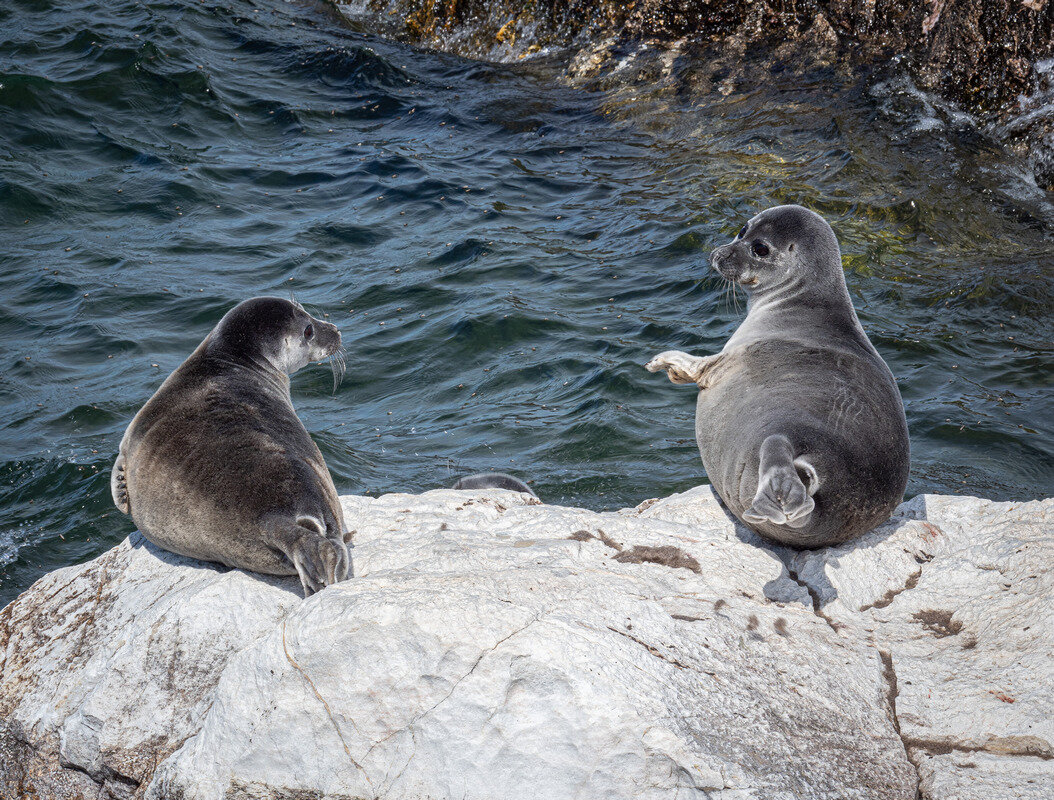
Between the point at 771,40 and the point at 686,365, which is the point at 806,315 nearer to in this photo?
the point at 686,365

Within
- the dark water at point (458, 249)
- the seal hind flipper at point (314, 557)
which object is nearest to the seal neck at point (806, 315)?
the dark water at point (458, 249)

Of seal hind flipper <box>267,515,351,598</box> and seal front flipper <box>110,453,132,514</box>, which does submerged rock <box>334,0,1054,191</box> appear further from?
seal front flipper <box>110,453,132,514</box>

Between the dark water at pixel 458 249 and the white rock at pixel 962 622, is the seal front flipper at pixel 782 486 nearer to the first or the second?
the white rock at pixel 962 622

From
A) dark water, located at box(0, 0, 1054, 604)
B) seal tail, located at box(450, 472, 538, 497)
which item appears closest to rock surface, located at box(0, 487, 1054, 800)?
seal tail, located at box(450, 472, 538, 497)

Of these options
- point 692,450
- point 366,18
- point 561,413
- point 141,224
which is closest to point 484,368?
point 561,413

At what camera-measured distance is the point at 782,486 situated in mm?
3801

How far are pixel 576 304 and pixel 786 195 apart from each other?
105 inches

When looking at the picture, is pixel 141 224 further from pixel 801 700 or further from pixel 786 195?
pixel 801 700

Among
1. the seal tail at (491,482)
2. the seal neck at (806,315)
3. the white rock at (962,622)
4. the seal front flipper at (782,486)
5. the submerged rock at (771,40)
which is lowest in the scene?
the seal tail at (491,482)

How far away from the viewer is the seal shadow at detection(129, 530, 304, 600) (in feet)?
13.6

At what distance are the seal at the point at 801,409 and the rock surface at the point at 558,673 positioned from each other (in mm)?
331

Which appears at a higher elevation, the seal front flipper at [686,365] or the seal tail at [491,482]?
the seal front flipper at [686,365]

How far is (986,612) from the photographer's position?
4004 millimetres

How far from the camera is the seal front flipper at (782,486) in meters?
3.72
